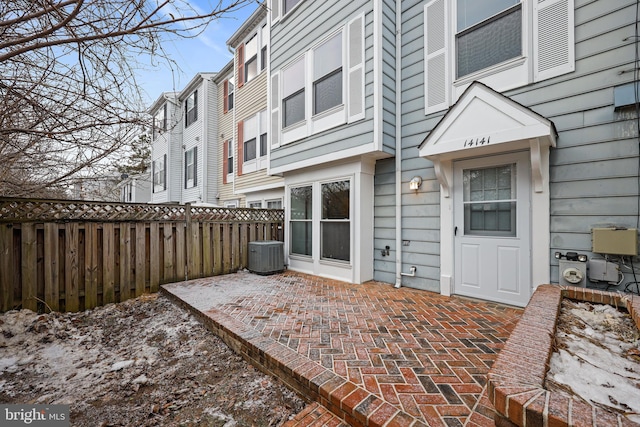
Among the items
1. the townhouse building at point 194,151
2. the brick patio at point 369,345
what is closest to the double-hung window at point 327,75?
the brick patio at point 369,345

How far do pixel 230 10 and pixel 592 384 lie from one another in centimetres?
328

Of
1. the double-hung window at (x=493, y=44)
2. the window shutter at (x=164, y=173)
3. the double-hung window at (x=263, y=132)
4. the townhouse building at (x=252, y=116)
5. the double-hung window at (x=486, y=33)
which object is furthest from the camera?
the window shutter at (x=164, y=173)

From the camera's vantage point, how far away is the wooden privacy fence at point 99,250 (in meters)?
3.87

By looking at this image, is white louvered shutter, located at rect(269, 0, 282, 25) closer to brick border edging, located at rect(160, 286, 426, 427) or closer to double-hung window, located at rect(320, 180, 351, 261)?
double-hung window, located at rect(320, 180, 351, 261)

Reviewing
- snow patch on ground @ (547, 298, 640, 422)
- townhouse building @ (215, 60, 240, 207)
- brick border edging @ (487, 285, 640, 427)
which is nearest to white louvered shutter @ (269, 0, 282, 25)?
townhouse building @ (215, 60, 240, 207)

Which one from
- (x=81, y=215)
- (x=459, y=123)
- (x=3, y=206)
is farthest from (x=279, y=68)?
(x=3, y=206)

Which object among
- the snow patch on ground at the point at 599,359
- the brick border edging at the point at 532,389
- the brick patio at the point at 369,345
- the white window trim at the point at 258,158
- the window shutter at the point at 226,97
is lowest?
the brick patio at the point at 369,345

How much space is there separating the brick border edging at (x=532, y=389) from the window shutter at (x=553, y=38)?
301 cm

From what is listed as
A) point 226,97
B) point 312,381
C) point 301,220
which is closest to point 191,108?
point 226,97

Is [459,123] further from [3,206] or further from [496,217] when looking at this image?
[3,206]

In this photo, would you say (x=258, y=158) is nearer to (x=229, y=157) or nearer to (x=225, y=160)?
(x=229, y=157)

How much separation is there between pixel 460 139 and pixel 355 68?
2441mm

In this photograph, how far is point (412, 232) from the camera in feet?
15.8

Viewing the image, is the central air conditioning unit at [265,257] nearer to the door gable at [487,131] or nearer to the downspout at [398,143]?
the downspout at [398,143]
